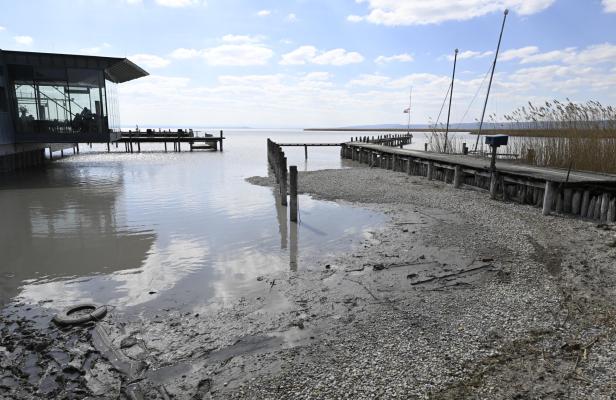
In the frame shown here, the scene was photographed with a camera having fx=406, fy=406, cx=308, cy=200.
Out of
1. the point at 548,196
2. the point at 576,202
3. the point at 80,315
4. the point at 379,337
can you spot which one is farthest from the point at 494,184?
the point at 80,315

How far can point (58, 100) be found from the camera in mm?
22078

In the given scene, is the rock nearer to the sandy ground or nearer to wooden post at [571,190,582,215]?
the sandy ground

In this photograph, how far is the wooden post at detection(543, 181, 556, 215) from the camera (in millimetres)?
11805

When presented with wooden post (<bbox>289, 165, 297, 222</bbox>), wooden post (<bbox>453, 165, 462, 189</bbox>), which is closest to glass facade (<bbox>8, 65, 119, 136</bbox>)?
wooden post (<bbox>289, 165, 297, 222</bbox>)

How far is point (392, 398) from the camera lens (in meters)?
3.86

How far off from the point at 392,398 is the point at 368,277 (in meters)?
3.51

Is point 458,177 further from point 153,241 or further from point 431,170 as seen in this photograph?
point 153,241

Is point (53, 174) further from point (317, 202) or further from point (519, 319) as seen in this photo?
point (519, 319)

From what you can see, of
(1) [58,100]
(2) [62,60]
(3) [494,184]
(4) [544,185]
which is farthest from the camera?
(1) [58,100]

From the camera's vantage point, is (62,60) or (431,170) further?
(62,60)

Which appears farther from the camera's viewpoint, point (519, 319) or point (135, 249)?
point (135, 249)

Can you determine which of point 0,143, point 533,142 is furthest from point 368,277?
point 0,143

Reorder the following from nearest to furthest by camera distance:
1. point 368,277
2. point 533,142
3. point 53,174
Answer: point 368,277
point 533,142
point 53,174

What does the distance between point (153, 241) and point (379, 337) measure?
672 cm
